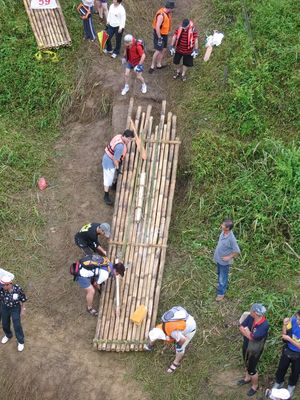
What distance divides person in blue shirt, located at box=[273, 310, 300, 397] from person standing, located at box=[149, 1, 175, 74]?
6.34m

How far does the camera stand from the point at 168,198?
33.8 feet

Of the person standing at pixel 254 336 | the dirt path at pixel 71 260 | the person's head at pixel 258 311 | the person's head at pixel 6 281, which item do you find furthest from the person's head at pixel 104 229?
the person's head at pixel 258 311

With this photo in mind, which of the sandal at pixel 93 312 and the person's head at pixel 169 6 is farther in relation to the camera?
the person's head at pixel 169 6

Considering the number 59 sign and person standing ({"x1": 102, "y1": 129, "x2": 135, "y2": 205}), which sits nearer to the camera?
person standing ({"x1": 102, "y1": 129, "x2": 135, "y2": 205})

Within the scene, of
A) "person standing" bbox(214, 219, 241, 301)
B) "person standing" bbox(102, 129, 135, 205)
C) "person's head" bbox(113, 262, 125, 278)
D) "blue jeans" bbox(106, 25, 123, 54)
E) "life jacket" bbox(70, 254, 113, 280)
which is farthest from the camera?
"blue jeans" bbox(106, 25, 123, 54)

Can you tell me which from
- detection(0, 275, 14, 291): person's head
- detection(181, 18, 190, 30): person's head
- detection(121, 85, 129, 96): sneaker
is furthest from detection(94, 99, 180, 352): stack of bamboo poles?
detection(0, 275, 14, 291): person's head

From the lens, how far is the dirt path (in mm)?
8594

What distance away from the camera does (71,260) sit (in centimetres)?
1002

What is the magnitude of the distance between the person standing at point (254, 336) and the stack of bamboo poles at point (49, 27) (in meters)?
7.85

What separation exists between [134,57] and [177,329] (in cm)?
549

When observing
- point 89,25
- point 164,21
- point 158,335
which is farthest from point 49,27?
point 158,335

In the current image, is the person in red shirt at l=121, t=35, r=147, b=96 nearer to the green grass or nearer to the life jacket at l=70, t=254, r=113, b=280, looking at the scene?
the green grass

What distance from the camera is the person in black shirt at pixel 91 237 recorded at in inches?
356

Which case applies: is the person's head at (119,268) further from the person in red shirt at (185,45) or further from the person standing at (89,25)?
the person standing at (89,25)
